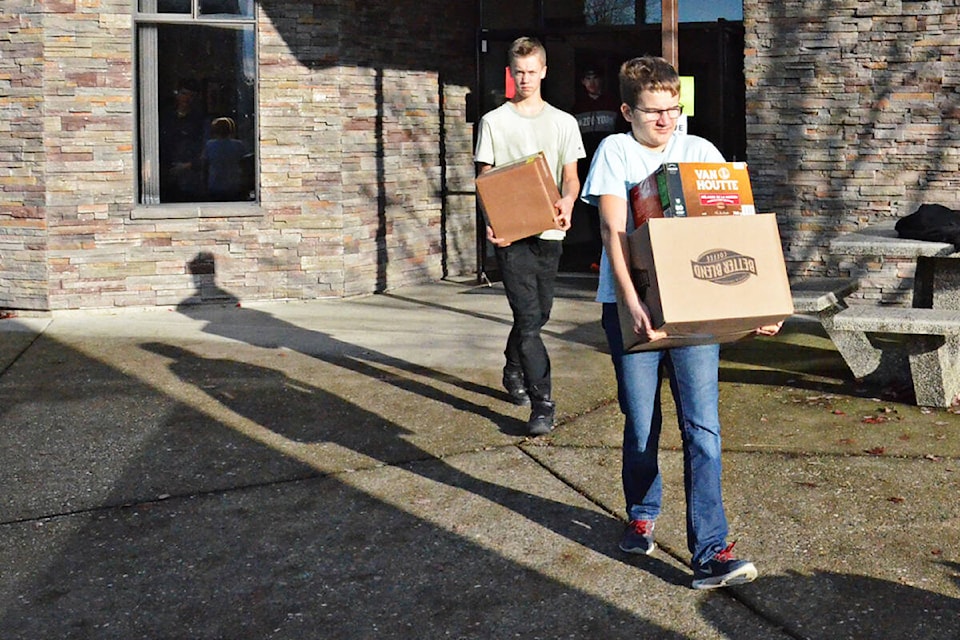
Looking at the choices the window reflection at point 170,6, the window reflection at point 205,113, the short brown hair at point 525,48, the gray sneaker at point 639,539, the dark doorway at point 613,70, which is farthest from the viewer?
the dark doorway at point 613,70

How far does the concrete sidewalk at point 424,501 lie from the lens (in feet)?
14.5

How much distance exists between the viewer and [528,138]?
22.0 ft

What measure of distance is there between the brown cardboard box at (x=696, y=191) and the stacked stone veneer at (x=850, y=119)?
20.0 feet

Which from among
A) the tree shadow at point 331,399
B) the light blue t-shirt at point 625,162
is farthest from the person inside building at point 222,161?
the light blue t-shirt at point 625,162

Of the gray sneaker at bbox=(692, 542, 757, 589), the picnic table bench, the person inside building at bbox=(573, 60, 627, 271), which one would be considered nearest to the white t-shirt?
the picnic table bench

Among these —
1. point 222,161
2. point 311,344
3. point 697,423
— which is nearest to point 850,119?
point 311,344

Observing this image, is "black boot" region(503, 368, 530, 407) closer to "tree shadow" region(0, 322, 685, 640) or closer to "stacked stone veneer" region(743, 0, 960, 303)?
"tree shadow" region(0, 322, 685, 640)

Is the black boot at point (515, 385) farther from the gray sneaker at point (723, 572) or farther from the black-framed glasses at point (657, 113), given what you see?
the black-framed glasses at point (657, 113)

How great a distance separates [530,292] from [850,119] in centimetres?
453

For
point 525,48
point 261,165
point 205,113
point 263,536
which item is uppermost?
point 205,113

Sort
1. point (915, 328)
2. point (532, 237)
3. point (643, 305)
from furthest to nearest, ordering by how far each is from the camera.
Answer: point (915, 328) → point (532, 237) → point (643, 305)

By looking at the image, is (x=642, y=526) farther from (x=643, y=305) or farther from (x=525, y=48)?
(x=525, y=48)

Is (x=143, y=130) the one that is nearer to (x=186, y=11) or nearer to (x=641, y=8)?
(x=186, y=11)

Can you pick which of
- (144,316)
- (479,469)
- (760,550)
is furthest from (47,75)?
(760,550)
